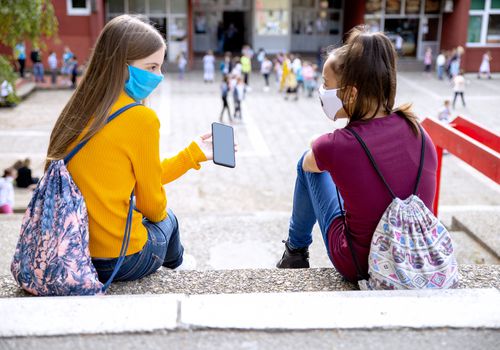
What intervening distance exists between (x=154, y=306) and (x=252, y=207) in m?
8.15

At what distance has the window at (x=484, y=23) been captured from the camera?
29125 millimetres

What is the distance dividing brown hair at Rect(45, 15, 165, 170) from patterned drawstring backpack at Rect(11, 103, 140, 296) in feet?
0.23

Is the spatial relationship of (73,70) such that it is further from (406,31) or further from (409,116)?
(409,116)

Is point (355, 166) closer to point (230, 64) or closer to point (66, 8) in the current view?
point (230, 64)

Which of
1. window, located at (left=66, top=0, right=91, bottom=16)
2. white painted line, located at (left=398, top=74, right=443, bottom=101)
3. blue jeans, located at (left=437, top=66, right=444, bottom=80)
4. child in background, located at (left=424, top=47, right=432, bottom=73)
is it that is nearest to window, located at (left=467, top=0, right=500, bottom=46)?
child in background, located at (left=424, top=47, right=432, bottom=73)

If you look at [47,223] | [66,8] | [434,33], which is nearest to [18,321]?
[47,223]

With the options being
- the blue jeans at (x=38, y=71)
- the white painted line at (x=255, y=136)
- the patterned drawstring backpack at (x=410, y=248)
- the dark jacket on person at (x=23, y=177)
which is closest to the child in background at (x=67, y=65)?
the blue jeans at (x=38, y=71)

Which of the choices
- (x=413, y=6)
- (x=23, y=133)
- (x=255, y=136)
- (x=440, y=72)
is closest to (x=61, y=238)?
(x=255, y=136)

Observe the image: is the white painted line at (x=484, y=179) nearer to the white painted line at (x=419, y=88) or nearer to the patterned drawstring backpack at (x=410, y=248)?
the patterned drawstring backpack at (x=410, y=248)

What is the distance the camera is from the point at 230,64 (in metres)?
27.0

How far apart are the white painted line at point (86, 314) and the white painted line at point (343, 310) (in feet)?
0.35

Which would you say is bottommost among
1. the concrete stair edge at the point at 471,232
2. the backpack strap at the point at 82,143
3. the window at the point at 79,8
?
the concrete stair edge at the point at 471,232

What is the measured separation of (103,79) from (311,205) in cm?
131

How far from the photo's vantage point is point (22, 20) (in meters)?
9.70
